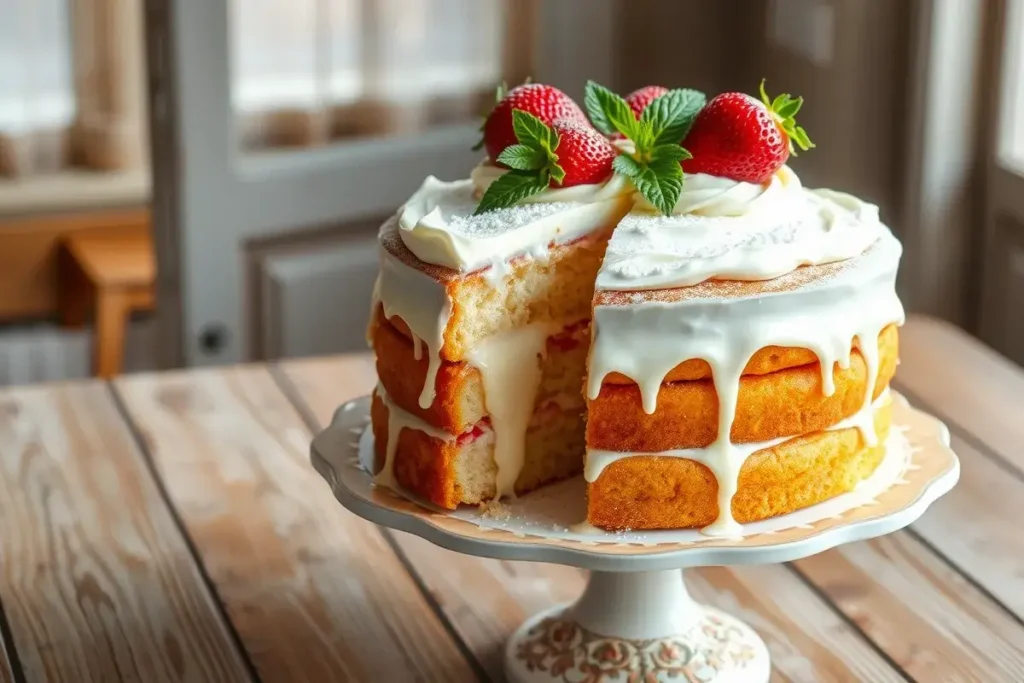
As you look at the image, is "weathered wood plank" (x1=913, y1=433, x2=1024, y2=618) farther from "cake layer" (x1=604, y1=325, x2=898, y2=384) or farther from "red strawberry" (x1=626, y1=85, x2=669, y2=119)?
"red strawberry" (x1=626, y1=85, x2=669, y2=119)

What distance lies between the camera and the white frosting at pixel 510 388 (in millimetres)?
1324

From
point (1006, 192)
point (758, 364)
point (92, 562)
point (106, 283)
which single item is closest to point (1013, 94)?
point (1006, 192)

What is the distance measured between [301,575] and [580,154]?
23.0 inches

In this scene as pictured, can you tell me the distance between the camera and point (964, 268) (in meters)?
2.57

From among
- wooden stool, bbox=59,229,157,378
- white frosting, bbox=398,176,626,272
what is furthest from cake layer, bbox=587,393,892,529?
wooden stool, bbox=59,229,157,378

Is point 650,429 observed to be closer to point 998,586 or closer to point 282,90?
point 998,586

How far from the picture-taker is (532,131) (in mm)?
1335

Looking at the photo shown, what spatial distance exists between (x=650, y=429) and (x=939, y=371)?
966 millimetres

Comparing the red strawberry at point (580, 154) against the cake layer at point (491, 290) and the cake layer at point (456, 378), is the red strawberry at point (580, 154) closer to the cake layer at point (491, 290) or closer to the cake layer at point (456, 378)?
the cake layer at point (491, 290)

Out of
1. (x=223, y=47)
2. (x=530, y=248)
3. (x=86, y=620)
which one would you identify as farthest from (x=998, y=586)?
(x=223, y=47)

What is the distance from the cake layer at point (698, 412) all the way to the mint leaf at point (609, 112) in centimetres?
28

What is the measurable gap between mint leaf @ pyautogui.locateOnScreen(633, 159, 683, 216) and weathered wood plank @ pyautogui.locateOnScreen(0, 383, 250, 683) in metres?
0.60

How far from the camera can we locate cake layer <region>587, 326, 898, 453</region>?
1247 mm

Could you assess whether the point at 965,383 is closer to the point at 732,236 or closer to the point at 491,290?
the point at 732,236
